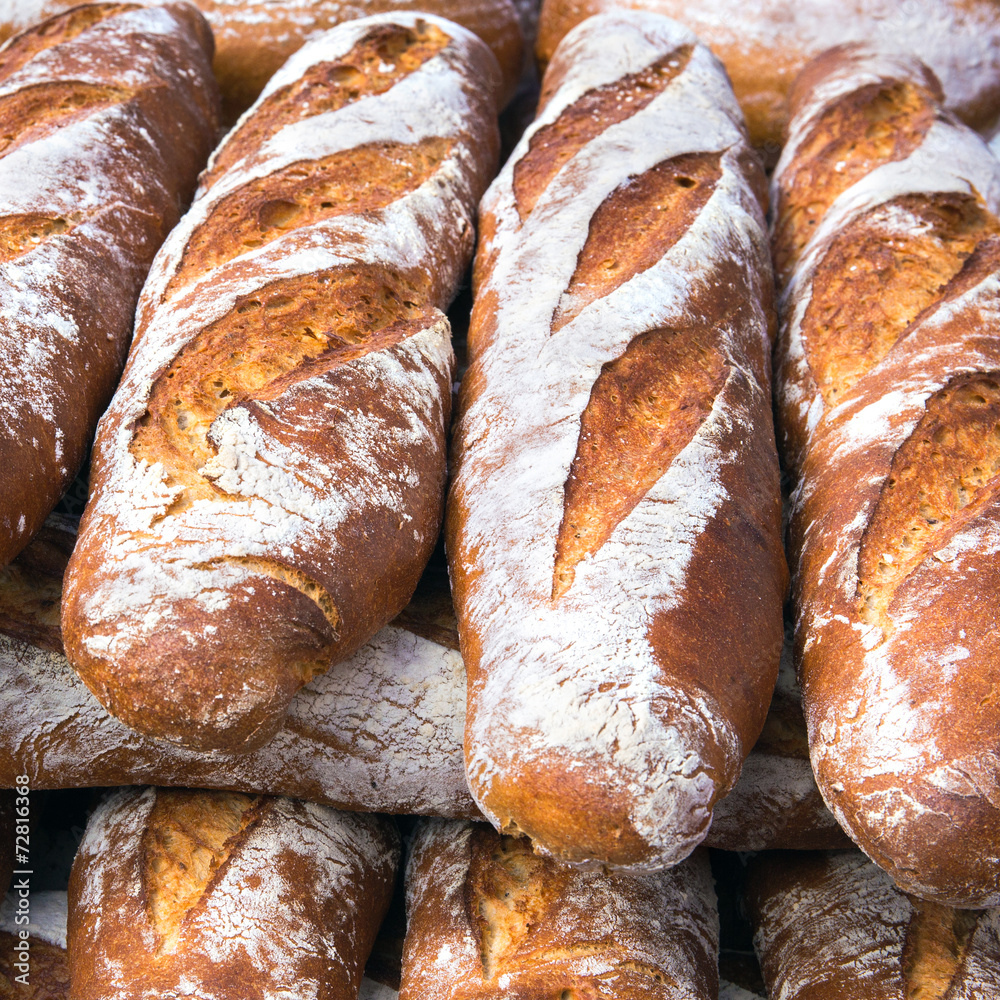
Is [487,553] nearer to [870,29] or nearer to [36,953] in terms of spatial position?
[36,953]

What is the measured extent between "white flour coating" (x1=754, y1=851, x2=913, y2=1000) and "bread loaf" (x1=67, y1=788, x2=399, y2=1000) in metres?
0.82

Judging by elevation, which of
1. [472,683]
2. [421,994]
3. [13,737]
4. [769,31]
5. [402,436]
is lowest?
[421,994]

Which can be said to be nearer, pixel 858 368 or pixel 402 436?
pixel 402 436

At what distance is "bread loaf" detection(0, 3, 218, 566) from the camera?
164 cm

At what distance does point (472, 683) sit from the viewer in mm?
1498

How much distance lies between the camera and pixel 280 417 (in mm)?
1530

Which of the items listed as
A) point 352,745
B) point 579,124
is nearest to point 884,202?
point 579,124

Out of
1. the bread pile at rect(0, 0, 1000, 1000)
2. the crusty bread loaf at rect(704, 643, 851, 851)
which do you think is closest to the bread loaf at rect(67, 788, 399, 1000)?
the bread pile at rect(0, 0, 1000, 1000)

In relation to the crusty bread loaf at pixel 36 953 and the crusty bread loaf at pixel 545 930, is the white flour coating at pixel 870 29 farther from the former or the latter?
the crusty bread loaf at pixel 36 953

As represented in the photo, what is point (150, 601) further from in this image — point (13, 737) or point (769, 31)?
point (769, 31)

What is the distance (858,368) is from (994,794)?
946mm

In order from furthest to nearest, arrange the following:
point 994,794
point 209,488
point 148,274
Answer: point 148,274
point 209,488
point 994,794

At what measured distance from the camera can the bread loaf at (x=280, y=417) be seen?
135 centimetres

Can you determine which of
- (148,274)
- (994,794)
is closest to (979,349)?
(994,794)
